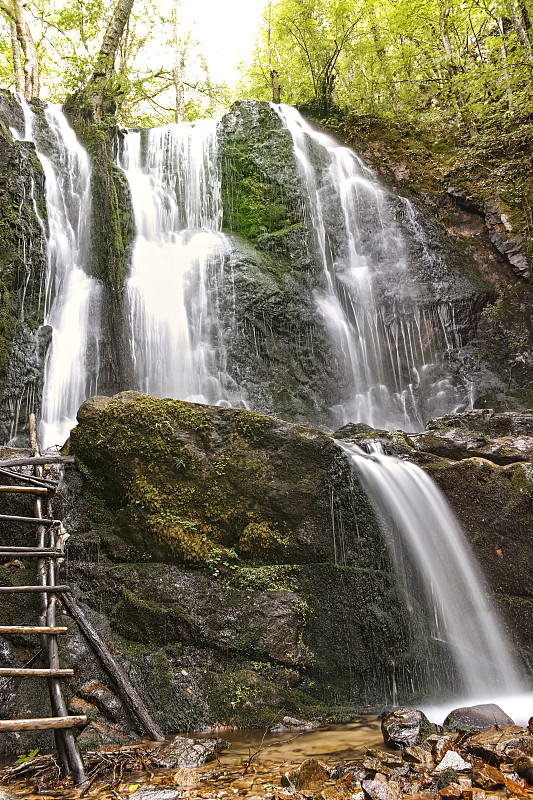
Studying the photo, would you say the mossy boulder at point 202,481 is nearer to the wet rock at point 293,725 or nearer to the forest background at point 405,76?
the wet rock at point 293,725

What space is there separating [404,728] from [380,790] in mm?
974

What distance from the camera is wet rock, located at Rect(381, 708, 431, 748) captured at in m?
3.35

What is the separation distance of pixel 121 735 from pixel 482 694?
139 inches

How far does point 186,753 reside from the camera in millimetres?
3395

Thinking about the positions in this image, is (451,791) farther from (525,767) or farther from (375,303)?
(375,303)

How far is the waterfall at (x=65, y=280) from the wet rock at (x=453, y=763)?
7343 millimetres

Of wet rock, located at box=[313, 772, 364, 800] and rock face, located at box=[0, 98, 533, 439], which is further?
rock face, located at box=[0, 98, 533, 439]

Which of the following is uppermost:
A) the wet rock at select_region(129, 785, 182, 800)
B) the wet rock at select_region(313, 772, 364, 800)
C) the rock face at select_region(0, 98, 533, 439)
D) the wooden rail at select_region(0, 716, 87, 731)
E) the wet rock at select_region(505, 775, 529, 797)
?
the rock face at select_region(0, 98, 533, 439)

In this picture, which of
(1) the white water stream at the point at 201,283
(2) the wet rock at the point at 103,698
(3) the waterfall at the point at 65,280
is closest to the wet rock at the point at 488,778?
(2) the wet rock at the point at 103,698

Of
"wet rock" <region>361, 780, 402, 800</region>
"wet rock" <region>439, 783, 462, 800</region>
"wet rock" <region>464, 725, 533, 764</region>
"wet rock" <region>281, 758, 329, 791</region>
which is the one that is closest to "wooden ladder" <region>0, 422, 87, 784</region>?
"wet rock" <region>281, 758, 329, 791</region>

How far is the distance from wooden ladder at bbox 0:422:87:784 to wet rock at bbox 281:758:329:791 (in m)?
1.21

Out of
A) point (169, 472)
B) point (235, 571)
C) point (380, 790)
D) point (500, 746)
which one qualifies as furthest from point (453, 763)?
point (169, 472)

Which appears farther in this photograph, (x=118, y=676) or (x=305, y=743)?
(x=118, y=676)

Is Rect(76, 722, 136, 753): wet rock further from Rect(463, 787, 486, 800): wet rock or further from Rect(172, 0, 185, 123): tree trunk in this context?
Rect(172, 0, 185, 123): tree trunk
